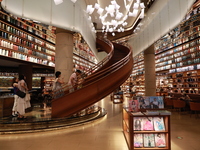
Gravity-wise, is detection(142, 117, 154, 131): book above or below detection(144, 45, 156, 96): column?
below

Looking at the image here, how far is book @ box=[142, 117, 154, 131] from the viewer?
297cm

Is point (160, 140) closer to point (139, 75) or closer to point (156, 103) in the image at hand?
point (156, 103)

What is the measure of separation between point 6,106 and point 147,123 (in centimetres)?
520

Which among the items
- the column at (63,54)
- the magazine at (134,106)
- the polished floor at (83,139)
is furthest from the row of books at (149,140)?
the column at (63,54)

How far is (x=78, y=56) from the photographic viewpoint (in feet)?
40.3

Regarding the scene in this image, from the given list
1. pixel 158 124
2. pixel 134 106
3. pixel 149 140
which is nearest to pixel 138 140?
pixel 149 140

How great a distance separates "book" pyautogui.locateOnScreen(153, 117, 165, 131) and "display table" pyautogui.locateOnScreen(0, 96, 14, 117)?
205 inches

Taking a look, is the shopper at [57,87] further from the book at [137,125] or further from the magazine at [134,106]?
the book at [137,125]

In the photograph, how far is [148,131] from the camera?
9.64ft

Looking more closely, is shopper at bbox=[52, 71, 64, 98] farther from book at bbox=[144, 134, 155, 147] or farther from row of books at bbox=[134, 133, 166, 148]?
book at bbox=[144, 134, 155, 147]

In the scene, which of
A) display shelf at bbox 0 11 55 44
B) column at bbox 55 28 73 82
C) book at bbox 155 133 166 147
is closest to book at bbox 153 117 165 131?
book at bbox 155 133 166 147

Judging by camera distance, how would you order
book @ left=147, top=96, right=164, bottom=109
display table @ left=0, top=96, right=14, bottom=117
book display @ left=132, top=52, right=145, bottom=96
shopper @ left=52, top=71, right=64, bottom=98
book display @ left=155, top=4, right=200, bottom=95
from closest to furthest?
book @ left=147, top=96, right=164, bottom=109 < shopper @ left=52, top=71, right=64, bottom=98 < display table @ left=0, top=96, right=14, bottom=117 < book display @ left=155, top=4, right=200, bottom=95 < book display @ left=132, top=52, right=145, bottom=96

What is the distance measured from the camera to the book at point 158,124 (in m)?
2.96

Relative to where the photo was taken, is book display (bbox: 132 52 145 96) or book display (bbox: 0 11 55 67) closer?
book display (bbox: 0 11 55 67)
